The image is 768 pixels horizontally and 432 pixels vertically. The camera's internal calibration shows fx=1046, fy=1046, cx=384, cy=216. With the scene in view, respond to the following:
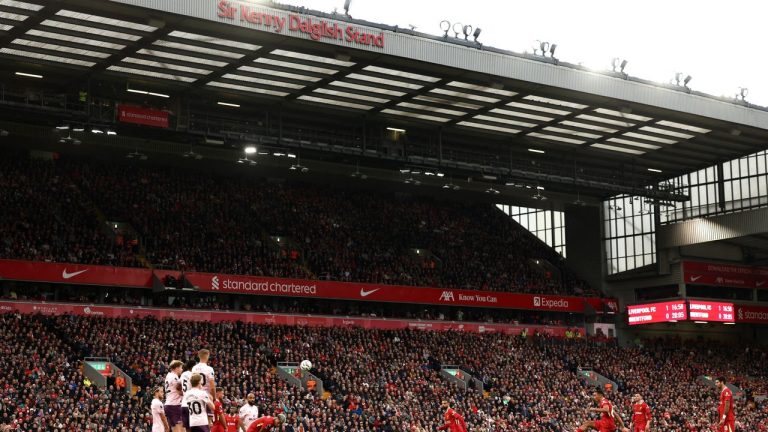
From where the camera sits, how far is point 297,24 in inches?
1746

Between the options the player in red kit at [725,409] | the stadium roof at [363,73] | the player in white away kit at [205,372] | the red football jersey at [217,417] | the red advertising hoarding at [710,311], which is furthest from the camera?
the red advertising hoarding at [710,311]

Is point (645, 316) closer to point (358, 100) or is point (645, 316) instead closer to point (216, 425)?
point (358, 100)

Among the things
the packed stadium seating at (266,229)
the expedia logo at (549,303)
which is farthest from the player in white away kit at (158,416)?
the expedia logo at (549,303)

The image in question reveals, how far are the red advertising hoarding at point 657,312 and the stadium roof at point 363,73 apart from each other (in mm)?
11083

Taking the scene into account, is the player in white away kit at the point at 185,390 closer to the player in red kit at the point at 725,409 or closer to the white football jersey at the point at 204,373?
the white football jersey at the point at 204,373

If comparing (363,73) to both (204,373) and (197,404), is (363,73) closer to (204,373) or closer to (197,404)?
(204,373)

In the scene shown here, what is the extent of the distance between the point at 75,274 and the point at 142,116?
8.92m

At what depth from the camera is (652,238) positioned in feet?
236

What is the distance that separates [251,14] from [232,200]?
22463 millimetres

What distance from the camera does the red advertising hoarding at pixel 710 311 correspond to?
68625mm

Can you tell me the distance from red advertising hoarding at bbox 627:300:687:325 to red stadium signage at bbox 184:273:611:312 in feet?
7.26

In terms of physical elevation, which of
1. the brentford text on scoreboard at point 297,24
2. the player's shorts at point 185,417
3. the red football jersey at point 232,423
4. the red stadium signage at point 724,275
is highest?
the brentford text on scoreboard at point 297,24

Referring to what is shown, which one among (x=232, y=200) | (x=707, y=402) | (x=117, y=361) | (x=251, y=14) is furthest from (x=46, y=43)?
(x=707, y=402)

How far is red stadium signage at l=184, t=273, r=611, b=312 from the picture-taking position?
5700cm
